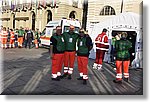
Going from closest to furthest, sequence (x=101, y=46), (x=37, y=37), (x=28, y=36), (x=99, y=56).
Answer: (x=28, y=36) → (x=37, y=37) → (x=99, y=56) → (x=101, y=46)

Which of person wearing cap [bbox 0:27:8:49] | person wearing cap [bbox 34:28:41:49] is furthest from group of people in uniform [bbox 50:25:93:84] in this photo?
person wearing cap [bbox 0:27:8:49]

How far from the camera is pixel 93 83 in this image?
3.67 meters

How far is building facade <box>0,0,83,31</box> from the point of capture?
3773 millimetres

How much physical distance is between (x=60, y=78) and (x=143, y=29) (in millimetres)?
1352

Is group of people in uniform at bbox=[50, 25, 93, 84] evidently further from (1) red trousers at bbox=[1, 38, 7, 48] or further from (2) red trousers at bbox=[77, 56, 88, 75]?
(1) red trousers at bbox=[1, 38, 7, 48]

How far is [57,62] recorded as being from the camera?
380cm

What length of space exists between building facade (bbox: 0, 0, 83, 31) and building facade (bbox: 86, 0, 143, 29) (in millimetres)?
307

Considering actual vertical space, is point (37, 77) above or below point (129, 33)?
below

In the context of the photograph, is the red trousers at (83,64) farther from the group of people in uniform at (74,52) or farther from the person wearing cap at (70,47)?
the person wearing cap at (70,47)

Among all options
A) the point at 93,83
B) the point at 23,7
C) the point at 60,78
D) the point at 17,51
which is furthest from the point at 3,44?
the point at 93,83

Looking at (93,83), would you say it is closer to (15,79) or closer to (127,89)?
(127,89)

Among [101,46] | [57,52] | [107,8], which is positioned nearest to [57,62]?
[57,52]

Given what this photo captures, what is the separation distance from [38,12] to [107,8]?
126 centimetres

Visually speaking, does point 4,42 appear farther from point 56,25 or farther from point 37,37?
point 56,25
